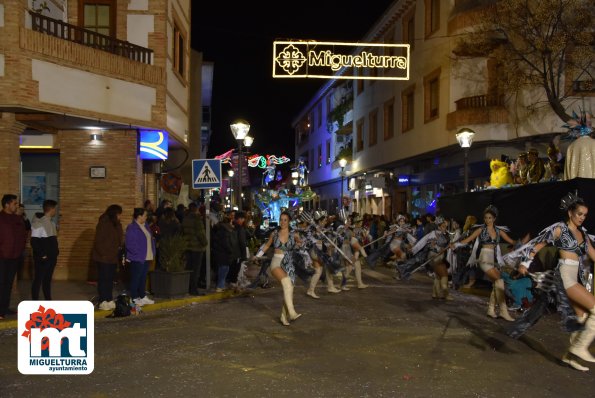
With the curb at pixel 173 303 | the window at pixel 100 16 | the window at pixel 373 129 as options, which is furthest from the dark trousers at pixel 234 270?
the window at pixel 373 129

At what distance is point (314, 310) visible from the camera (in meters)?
12.2

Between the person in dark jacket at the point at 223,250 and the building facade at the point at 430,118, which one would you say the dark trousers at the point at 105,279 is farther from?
the building facade at the point at 430,118

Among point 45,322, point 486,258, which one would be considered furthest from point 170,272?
point 45,322

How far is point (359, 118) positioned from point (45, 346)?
1508 inches

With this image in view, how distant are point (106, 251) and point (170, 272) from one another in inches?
78.0

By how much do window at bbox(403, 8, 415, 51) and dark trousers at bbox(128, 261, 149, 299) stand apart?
21423 mm

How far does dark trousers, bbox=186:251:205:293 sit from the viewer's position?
46.6 feet

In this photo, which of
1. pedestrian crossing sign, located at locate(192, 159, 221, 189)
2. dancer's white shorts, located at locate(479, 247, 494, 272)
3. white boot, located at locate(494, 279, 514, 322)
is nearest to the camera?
white boot, located at locate(494, 279, 514, 322)

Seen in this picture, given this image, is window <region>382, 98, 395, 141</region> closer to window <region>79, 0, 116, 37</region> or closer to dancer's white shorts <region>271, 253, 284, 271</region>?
window <region>79, 0, 116, 37</region>

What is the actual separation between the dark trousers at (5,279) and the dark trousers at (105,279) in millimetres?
1486

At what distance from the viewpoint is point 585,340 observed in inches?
297

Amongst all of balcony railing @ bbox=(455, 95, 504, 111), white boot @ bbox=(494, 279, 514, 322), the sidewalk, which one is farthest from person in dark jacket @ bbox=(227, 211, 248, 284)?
balcony railing @ bbox=(455, 95, 504, 111)

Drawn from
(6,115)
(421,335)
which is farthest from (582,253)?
(6,115)

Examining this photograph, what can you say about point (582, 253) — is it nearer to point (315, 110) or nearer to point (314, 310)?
point (314, 310)
